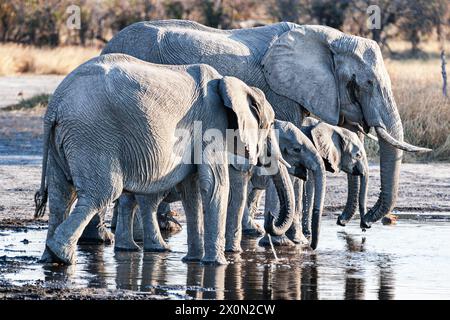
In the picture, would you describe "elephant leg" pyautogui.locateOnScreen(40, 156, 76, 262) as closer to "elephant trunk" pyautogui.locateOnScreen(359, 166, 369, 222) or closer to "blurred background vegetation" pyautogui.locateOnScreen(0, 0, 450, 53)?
"elephant trunk" pyautogui.locateOnScreen(359, 166, 369, 222)

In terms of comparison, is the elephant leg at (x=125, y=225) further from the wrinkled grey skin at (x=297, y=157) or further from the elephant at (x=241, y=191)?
the wrinkled grey skin at (x=297, y=157)

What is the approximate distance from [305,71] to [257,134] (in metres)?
2.14

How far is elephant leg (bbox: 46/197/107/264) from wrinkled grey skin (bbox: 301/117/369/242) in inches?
110

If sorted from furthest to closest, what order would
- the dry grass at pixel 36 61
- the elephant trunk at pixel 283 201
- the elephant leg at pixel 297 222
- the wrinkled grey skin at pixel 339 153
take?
the dry grass at pixel 36 61 → the wrinkled grey skin at pixel 339 153 → the elephant leg at pixel 297 222 → the elephant trunk at pixel 283 201

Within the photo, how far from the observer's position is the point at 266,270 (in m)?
11.3

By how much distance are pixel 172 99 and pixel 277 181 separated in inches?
44.6

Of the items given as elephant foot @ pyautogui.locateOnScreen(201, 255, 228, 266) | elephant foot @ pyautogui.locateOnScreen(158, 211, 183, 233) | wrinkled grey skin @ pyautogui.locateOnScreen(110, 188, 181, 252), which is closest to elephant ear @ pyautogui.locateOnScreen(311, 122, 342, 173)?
wrinkled grey skin @ pyautogui.locateOnScreen(110, 188, 181, 252)

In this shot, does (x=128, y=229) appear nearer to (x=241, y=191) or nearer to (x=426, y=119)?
(x=241, y=191)

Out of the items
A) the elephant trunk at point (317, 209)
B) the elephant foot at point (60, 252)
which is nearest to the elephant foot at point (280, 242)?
the elephant trunk at point (317, 209)

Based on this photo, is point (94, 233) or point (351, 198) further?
point (351, 198)

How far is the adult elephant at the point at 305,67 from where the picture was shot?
13.1 m

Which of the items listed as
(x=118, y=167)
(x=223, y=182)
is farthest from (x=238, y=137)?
(x=118, y=167)

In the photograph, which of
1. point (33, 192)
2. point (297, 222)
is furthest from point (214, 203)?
point (33, 192)

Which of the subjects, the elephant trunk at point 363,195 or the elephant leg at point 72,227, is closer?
the elephant leg at point 72,227
